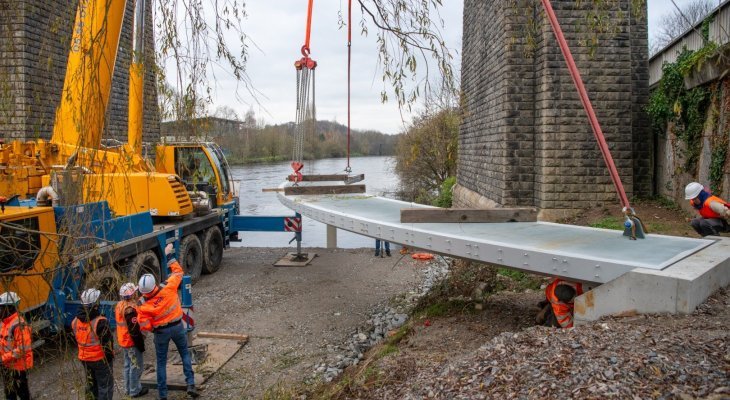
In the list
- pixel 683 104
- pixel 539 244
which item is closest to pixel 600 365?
pixel 539 244

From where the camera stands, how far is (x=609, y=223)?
991cm

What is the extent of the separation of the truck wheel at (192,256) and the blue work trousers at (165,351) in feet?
17.1

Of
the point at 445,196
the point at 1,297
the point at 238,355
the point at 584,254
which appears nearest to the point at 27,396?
the point at 1,297

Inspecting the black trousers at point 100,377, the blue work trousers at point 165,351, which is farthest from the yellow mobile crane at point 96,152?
the black trousers at point 100,377

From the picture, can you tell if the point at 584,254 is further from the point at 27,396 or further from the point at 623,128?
the point at 623,128

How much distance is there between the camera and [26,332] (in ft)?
11.6

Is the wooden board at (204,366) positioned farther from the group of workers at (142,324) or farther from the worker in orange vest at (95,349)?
the worker in orange vest at (95,349)

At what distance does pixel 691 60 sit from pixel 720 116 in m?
1.38

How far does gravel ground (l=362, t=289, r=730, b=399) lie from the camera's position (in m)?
3.70

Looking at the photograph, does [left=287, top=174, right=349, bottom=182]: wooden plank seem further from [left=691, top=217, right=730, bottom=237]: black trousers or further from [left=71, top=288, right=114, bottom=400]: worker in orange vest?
[left=691, top=217, right=730, bottom=237]: black trousers

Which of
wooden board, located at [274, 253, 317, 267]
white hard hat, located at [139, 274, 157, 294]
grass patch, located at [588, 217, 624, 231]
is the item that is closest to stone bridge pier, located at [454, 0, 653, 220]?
grass patch, located at [588, 217, 624, 231]

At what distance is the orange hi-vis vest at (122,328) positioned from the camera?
6.35 m

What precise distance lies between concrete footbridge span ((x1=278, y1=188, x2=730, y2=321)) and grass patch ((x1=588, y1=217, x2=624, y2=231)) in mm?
2895

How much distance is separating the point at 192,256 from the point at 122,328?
242 inches
